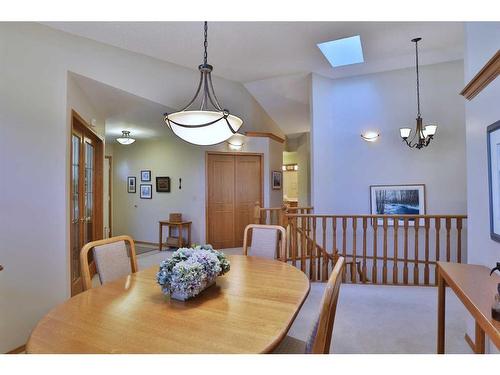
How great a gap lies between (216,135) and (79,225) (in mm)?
2572

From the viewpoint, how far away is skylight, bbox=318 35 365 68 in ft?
12.2

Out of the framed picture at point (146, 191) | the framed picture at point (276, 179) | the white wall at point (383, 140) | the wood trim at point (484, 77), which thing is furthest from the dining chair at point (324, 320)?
the framed picture at point (146, 191)

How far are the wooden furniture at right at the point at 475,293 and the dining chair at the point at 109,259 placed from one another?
206cm

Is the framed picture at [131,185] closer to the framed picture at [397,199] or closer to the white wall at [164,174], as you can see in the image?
the white wall at [164,174]

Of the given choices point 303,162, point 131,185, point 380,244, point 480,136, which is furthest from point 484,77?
point 303,162

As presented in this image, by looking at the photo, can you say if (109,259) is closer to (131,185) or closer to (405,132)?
(405,132)

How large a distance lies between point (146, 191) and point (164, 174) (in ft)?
2.28

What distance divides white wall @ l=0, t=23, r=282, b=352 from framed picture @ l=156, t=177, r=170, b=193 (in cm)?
332

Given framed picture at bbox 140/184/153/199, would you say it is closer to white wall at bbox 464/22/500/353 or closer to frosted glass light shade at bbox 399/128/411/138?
frosted glass light shade at bbox 399/128/411/138

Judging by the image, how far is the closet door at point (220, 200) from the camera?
5750 millimetres

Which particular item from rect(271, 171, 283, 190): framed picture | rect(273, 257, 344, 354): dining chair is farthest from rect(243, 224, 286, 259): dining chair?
rect(271, 171, 283, 190): framed picture

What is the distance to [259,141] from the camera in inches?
233
